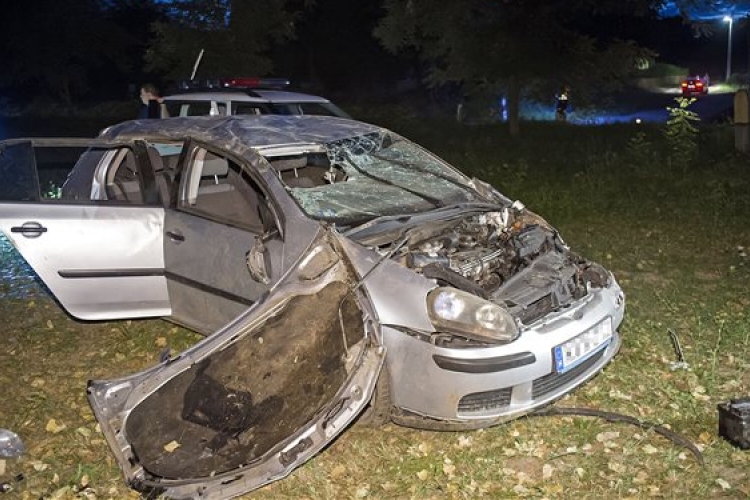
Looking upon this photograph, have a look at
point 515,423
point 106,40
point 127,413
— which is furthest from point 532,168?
point 106,40

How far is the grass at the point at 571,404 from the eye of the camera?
3.54m

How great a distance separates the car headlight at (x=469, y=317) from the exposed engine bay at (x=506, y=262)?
0.19 m

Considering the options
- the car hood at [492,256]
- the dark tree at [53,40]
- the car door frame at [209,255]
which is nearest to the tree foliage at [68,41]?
the dark tree at [53,40]

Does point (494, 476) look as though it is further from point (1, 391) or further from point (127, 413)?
point (1, 391)

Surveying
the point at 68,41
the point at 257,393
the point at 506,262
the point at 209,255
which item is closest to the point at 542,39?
the point at 506,262

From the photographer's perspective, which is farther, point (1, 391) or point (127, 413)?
point (1, 391)

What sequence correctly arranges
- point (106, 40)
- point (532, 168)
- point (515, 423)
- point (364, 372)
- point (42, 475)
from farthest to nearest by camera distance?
point (106, 40) < point (532, 168) < point (515, 423) < point (42, 475) < point (364, 372)

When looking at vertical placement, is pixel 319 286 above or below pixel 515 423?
above

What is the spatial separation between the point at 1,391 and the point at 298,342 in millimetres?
2062

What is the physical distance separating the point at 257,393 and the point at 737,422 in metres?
2.39

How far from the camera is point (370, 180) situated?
4941mm

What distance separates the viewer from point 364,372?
11.3 ft

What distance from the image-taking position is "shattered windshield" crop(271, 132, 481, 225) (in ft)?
14.7

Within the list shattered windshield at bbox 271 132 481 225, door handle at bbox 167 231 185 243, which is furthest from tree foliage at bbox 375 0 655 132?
door handle at bbox 167 231 185 243
